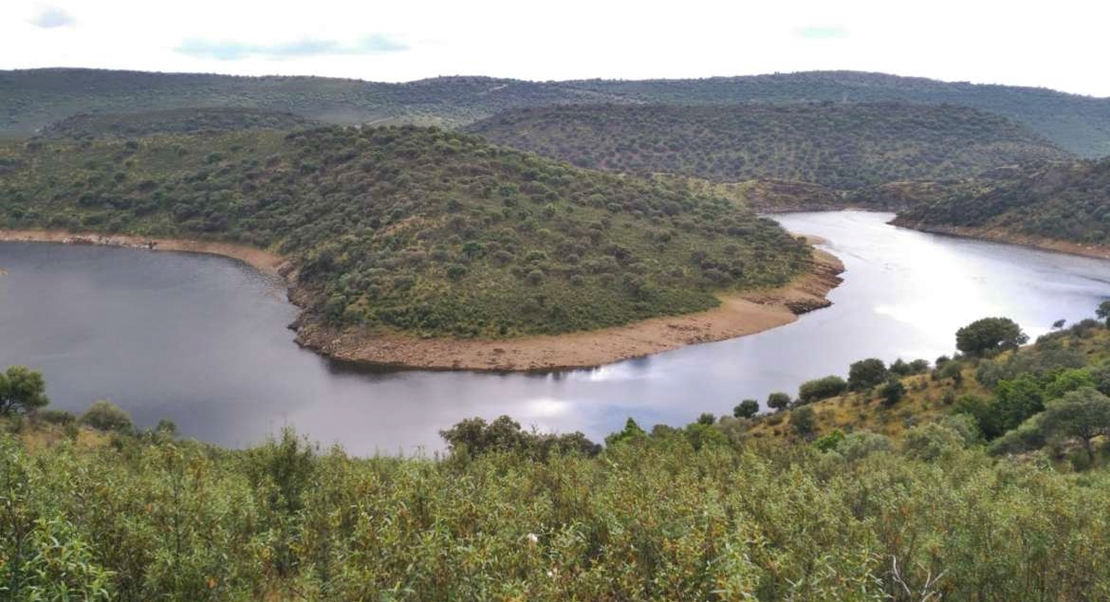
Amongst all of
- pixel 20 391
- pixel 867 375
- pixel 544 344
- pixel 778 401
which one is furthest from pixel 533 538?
pixel 544 344

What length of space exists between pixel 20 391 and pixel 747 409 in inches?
1730

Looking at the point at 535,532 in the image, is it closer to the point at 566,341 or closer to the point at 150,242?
the point at 566,341

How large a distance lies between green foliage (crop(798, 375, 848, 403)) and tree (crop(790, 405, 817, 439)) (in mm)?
7505

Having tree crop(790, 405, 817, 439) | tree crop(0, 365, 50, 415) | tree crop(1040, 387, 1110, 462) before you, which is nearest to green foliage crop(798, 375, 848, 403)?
tree crop(790, 405, 817, 439)

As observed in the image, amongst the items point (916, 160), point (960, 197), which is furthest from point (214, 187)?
point (916, 160)

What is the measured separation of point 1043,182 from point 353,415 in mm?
129466

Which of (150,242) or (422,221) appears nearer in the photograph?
(422,221)

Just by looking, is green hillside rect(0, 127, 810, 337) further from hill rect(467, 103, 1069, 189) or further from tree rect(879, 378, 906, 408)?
hill rect(467, 103, 1069, 189)

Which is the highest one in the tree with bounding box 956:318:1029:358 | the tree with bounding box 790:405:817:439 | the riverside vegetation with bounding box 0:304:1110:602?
the riverside vegetation with bounding box 0:304:1110:602

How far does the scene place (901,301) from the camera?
82500 millimetres

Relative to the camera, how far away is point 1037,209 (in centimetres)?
12212

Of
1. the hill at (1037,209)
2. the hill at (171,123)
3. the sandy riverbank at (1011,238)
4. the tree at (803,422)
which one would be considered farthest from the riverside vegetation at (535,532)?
the hill at (171,123)

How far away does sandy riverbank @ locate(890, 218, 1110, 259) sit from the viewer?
356 ft

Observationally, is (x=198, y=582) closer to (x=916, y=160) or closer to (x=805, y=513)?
(x=805, y=513)
